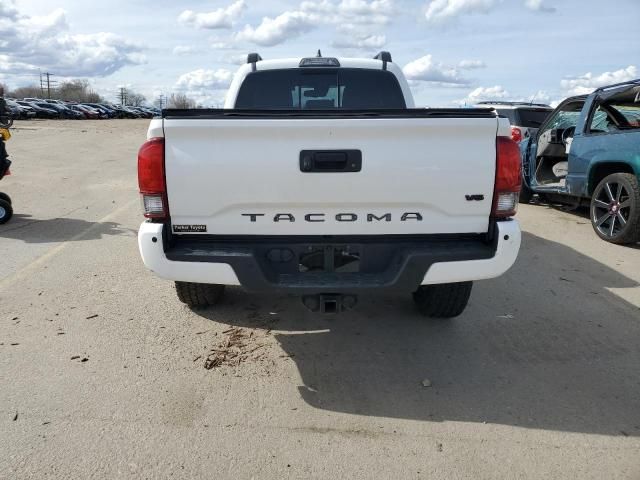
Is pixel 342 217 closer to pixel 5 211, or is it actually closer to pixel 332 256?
pixel 332 256

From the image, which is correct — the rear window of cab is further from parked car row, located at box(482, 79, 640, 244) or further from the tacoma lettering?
the tacoma lettering

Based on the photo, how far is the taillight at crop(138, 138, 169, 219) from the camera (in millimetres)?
2930

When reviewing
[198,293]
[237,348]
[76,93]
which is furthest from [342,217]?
[76,93]

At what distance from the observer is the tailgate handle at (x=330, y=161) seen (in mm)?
2955

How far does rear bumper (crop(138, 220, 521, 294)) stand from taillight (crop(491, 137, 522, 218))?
104 mm

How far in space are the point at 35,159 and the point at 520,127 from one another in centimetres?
1345

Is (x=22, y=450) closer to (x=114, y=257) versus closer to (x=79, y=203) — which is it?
(x=114, y=257)

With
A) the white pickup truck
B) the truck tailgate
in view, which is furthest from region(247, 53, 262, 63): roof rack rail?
the truck tailgate

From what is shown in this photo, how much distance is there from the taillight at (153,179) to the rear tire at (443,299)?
80.8 inches

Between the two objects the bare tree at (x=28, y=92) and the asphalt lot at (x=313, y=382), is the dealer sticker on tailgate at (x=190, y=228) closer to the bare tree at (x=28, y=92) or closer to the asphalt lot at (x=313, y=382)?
the asphalt lot at (x=313, y=382)

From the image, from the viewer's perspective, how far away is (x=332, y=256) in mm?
3127

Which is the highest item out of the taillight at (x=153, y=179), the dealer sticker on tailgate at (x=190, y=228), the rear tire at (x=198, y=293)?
the taillight at (x=153, y=179)

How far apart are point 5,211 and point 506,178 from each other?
711 centimetres

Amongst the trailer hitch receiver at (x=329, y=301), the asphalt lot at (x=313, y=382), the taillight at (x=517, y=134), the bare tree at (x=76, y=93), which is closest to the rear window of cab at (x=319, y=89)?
the asphalt lot at (x=313, y=382)
